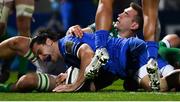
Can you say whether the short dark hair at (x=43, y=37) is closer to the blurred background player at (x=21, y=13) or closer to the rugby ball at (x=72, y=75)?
the rugby ball at (x=72, y=75)

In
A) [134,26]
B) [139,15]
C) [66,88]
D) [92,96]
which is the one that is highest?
[139,15]

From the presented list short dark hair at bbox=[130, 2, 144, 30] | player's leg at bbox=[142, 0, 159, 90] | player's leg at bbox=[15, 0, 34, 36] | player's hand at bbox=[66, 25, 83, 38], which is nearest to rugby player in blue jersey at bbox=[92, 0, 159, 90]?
player's leg at bbox=[142, 0, 159, 90]

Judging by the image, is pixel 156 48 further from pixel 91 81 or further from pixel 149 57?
pixel 91 81

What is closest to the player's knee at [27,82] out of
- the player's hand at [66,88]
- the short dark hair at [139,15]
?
the player's hand at [66,88]

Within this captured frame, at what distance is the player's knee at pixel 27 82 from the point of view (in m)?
6.46

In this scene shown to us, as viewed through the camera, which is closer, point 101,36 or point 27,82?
point 101,36

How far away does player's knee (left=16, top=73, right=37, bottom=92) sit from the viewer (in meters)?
6.46

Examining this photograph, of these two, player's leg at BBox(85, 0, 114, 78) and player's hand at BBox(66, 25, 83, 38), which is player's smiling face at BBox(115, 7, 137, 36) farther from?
player's leg at BBox(85, 0, 114, 78)

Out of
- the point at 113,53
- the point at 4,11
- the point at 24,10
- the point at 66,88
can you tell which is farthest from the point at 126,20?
the point at 4,11

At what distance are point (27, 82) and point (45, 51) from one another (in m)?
0.39

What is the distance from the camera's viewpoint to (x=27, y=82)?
21.2 feet

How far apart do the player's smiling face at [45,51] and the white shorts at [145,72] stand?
752mm

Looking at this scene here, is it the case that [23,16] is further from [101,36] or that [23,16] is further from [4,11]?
[101,36]

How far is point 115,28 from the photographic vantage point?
7.28m
